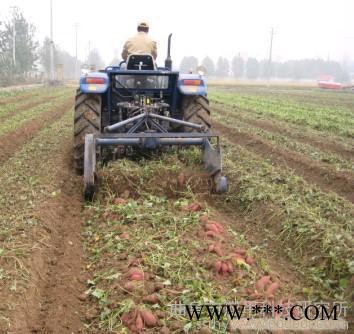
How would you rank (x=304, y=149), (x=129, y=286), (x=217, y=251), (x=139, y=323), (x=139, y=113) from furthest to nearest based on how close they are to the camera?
(x=304, y=149) → (x=139, y=113) → (x=217, y=251) → (x=129, y=286) → (x=139, y=323)

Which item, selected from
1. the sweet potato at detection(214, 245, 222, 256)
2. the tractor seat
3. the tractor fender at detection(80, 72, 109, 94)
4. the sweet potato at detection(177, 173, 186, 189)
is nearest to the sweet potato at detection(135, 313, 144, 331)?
the sweet potato at detection(214, 245, 222, 256)

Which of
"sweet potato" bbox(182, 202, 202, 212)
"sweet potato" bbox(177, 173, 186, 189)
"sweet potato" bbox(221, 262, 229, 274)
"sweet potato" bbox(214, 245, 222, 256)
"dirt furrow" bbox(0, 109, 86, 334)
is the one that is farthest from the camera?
"sweet potato" bbox(177, 173, 186, 189)

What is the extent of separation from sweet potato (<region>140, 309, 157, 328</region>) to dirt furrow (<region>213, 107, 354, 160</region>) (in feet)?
22.3

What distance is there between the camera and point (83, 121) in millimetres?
6770

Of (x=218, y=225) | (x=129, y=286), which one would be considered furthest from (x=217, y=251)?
(x=129, y=286)

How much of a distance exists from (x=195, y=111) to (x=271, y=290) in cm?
409

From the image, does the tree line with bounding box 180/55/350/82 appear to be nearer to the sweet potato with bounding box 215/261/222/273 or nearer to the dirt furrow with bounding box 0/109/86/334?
the dirt furrow with bounding box 0/109/86/334

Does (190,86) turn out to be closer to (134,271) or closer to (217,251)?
(217,251)

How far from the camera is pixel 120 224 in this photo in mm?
5051

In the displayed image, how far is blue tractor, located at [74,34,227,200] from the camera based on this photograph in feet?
20.6

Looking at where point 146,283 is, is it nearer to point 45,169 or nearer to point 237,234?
point 237,234

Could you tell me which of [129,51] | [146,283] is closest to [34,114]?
[129,51]

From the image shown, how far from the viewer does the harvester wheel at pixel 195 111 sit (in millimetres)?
7367

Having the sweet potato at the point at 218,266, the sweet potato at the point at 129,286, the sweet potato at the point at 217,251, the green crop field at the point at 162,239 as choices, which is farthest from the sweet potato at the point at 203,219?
the sweet potato at the point at 129,286
